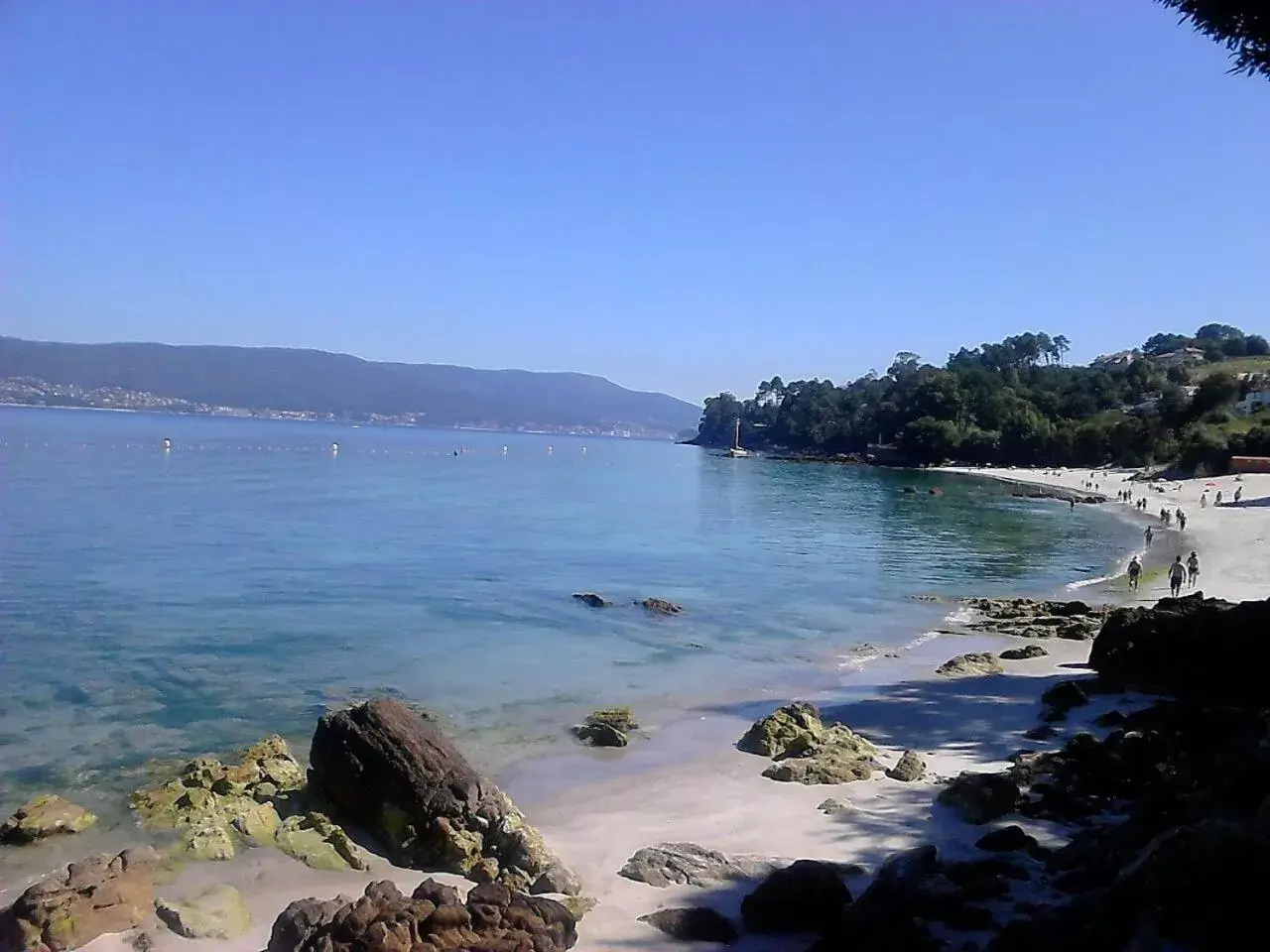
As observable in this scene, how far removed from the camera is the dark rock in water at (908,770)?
12914mm

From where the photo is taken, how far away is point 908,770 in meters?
13.0

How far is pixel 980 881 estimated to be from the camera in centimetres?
824

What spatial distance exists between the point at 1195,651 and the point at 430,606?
19588 mm

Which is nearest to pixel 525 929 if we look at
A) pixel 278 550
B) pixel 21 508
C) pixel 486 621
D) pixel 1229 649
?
pixel 1229 649

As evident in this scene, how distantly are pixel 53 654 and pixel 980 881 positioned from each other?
19.2m

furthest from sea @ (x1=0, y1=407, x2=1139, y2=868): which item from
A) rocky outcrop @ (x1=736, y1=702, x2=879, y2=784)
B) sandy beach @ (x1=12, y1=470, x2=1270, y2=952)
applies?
rocky outcrop @ (x1=736, y1=702, x2=879, y2=784)

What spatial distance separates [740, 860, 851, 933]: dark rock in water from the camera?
8.30m

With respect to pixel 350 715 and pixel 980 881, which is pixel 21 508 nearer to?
pixel 350 715

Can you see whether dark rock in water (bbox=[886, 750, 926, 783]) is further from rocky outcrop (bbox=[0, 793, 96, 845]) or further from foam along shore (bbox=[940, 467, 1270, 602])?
foam along shore (bbox=[940, 467, 1270, 602])

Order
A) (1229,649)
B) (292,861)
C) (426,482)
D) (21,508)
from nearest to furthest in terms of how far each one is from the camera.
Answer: (292,861) → (1229,649) → (21,508) → (426,482)

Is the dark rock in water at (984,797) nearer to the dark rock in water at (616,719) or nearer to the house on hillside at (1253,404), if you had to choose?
the dark rock in water at (616,719)

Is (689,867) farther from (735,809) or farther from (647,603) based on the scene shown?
(647,603)

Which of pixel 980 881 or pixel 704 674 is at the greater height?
pixel 980 881

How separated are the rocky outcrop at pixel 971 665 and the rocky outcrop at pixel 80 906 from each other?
15.7 meters
